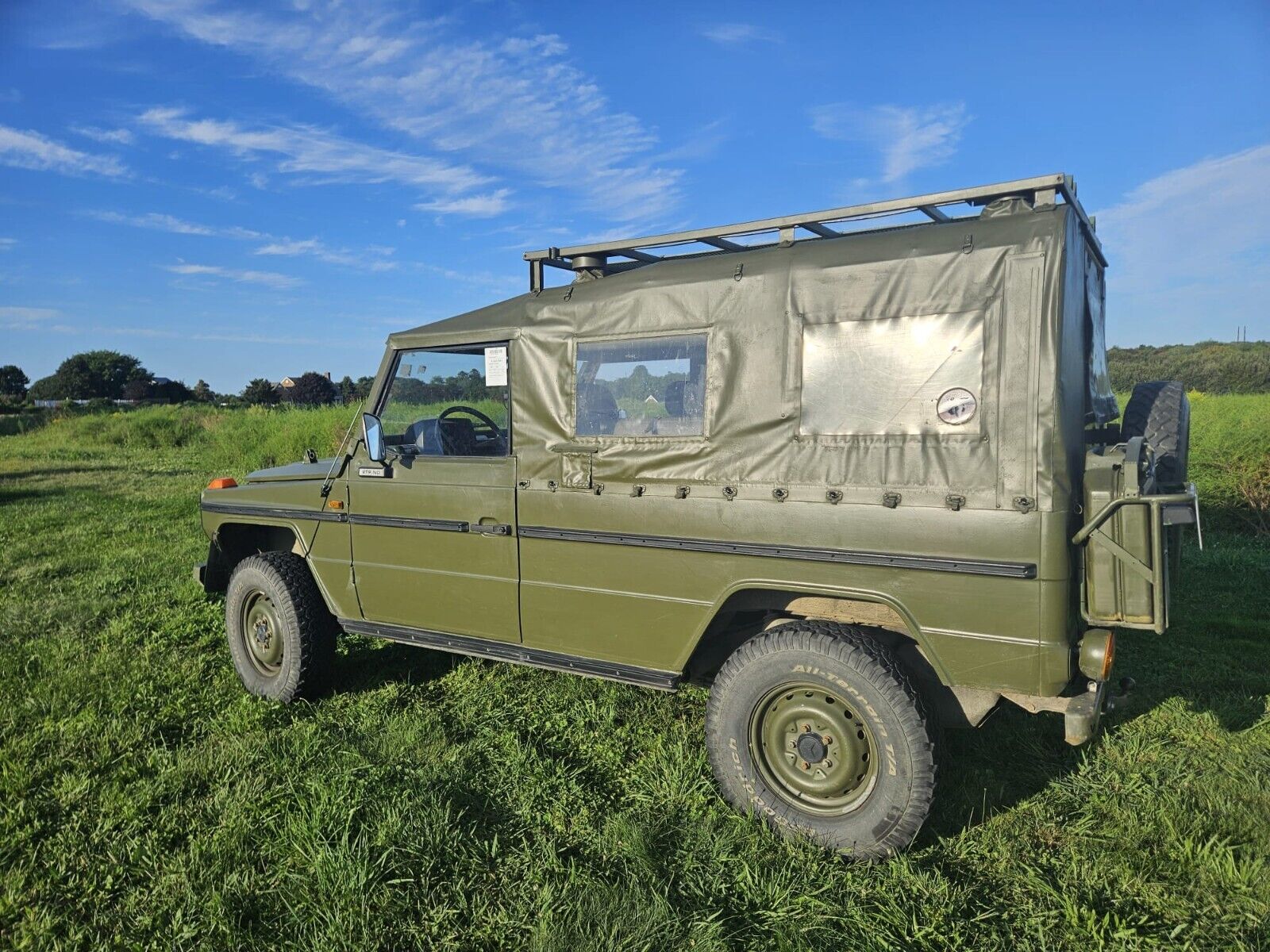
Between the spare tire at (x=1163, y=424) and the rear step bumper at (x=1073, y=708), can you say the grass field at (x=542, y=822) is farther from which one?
the spare tire at (x=1163, y=424)

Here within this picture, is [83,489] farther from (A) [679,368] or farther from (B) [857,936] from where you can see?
(B) [857,936]

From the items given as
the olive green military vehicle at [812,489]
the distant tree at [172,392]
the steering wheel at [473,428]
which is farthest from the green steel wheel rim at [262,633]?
the distant tree at [172,392]

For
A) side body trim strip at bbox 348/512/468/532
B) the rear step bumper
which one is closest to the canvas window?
the rear step bumper

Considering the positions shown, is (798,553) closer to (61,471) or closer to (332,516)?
(332,516)

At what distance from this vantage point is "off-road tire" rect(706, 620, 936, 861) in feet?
9.93

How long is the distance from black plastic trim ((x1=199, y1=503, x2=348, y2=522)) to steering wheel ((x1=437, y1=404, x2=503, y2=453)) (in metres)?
0.78

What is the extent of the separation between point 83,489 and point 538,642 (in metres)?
15.1

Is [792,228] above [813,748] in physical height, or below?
above

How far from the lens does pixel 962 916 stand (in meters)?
2.80

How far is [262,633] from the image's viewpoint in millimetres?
4973

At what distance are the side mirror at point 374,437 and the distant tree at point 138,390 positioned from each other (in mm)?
55044

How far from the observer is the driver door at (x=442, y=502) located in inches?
161

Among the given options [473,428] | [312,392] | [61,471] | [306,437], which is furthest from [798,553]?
[312,392]

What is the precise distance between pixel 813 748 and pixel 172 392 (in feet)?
195
